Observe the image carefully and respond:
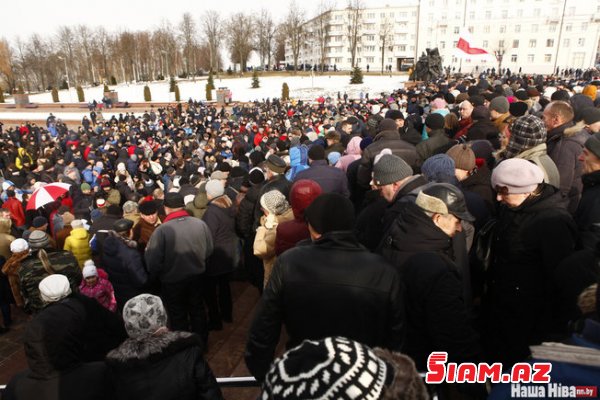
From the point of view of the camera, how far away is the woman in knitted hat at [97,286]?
3947mm

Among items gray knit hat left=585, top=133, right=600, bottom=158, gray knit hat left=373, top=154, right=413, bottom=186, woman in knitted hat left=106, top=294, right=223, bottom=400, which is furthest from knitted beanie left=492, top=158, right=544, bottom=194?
woman in knitted hat left=106, top=294, right=223, bottom=400

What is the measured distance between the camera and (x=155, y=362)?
217 centimetres

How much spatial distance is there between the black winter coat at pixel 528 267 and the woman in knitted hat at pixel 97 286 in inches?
141

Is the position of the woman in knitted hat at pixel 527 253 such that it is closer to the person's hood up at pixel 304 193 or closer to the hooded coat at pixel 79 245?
the person's hood up at pixel 304 193

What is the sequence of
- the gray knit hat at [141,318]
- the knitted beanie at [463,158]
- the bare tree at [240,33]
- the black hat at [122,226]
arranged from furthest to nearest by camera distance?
the bare tree at [240,33] → the black hat at [122,226] → the knitted beanie at [463,158] → the gray knit hat at [141,318]

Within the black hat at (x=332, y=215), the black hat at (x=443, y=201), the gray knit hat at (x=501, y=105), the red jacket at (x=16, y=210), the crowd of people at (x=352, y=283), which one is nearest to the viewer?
the crowd of people at (x=352, y=283)

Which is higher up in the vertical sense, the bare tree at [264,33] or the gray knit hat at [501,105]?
the bare tree at [264,33]

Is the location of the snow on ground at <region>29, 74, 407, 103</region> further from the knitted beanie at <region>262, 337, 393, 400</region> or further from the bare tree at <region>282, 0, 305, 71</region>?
the knitted beanie at <region>262, 337, 393, 400</region>

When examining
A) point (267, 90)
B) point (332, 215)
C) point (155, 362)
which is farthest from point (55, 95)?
point (332, 215)

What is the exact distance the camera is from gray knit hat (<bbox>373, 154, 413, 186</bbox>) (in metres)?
3.34

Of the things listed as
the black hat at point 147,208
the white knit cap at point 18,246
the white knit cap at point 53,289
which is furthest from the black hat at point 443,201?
the white knit cap at point 18,246

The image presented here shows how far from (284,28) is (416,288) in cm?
8141

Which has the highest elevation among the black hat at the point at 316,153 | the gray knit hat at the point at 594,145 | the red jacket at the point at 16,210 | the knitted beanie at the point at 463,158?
the gray knit hat at the point at 594,145

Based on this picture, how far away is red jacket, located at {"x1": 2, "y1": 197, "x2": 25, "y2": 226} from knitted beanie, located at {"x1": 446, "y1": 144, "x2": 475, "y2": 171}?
838 centimetres
